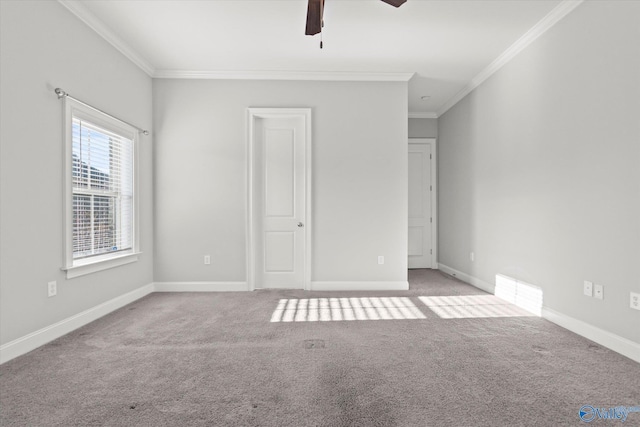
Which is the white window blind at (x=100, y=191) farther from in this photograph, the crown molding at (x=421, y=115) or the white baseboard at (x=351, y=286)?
the crown molding at (x=421, y=115)

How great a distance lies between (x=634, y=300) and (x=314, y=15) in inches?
120

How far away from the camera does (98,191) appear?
323cm

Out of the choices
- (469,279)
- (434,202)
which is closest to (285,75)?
(434,202)

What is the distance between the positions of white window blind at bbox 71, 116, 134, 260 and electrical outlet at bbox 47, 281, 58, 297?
1.12 feet

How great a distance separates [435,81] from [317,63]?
1.76 metres

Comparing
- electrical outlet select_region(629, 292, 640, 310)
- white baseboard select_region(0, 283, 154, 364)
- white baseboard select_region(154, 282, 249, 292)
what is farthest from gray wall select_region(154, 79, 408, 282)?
electrical outlet select_region(629, 292, 640, 310)

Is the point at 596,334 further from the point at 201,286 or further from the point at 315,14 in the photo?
the point at 201,286

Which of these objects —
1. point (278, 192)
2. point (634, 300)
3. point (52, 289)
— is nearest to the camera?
point (634, 300)

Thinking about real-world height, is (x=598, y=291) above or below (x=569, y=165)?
below

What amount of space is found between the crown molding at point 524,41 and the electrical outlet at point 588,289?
2.32 m

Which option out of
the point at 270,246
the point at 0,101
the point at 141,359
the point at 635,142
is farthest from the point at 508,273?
the point at 0,101

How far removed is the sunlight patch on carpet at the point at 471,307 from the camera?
3.24 metres

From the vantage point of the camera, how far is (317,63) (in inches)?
157

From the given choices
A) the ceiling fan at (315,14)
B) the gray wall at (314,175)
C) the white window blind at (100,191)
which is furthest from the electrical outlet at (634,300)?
the white window blind at (100,191)
